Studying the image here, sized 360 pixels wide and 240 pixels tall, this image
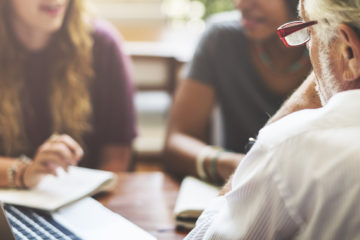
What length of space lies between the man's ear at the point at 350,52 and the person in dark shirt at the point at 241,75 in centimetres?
81

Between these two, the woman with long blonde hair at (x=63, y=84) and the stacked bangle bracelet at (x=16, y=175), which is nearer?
the stacked bangle bracelet at (x=16, y=175)

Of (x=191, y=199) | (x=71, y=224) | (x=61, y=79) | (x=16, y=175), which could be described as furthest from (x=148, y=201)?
(x=61, y=79)

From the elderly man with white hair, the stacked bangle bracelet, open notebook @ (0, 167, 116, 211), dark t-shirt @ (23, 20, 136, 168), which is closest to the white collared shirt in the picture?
the elderly man with white hair

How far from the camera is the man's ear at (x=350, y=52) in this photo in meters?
0.57

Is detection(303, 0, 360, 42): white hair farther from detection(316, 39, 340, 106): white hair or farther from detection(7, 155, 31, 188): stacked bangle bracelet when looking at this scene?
detection(7, 155, 31, 188): stacked bangle bracelet

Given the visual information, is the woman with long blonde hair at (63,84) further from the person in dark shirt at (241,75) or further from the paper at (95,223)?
the paper at (95,223)

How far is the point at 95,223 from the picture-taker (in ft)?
2.82

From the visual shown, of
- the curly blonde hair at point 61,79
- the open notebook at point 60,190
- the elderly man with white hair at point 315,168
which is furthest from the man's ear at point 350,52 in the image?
the curly blonde hair at point 61,79

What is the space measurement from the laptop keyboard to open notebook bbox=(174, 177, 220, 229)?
22cm

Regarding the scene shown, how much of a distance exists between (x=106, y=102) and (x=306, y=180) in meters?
1.14

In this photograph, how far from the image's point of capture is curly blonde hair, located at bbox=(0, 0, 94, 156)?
4.70 feet

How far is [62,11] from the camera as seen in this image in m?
1.40

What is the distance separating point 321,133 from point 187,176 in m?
0.68

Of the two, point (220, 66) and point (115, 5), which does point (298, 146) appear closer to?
point (220, 66)
